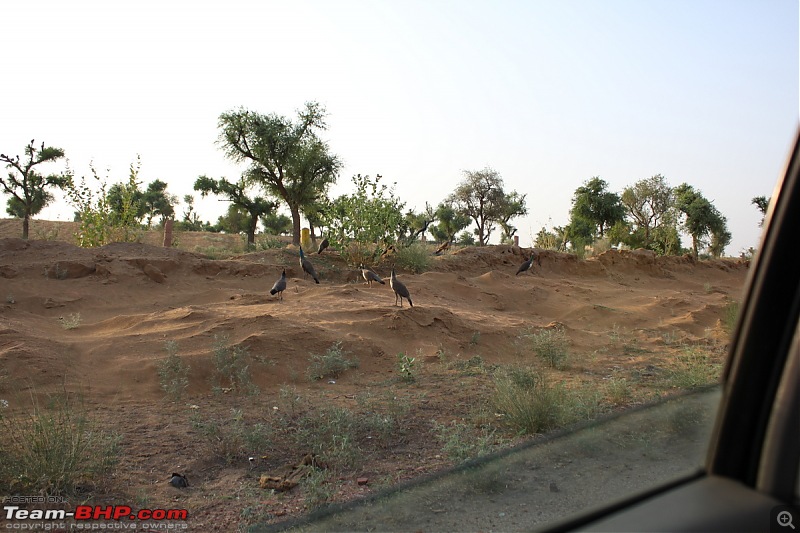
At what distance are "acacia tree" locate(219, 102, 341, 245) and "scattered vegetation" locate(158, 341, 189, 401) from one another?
19589 mm

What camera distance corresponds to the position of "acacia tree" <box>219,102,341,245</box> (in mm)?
27781

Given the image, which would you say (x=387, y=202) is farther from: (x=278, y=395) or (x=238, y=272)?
(x=278, y=395)

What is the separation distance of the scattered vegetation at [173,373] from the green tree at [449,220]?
3692 centimetres

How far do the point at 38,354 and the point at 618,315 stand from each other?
11091mm

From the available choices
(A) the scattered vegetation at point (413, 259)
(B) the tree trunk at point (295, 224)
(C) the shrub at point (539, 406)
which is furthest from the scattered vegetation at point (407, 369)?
(B) the tree trunk at point (295, 224)

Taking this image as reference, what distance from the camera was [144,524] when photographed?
3.58 meters

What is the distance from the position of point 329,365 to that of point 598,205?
32445 mm

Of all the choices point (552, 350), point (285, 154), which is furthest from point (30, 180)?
point (552, 350)

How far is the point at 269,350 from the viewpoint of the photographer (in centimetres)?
785

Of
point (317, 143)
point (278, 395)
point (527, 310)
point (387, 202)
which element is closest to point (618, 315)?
point (527, 310)

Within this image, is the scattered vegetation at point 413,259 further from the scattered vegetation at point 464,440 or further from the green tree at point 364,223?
the scattered vegetation at point 464,440

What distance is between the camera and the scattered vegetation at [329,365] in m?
7.43

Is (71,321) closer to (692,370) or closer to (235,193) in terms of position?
(692,370)

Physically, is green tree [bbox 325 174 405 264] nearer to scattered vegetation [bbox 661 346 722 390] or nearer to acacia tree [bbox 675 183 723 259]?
scattered vegetation [bbox 661 346 722 390]
